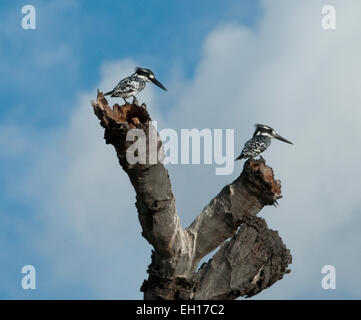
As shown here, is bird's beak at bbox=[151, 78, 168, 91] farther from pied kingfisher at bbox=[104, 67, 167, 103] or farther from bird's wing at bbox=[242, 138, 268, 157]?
bird's wing at bbox=[242, 138, 268, 157]

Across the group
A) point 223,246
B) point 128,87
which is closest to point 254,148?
point 128,87

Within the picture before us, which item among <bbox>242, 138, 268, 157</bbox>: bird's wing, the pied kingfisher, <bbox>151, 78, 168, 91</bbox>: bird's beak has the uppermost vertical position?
<bbox>151, 78, 168, 91</bbox>: bird's beak

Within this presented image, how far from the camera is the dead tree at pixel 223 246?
10518mm

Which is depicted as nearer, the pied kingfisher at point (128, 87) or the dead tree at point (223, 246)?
→ the dead tree at point (223, 246)

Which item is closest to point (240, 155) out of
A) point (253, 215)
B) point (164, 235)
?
point (253, 215)

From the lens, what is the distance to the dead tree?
10.5 metres

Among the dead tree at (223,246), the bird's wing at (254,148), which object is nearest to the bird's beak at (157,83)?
the bird's wing at (254,148)

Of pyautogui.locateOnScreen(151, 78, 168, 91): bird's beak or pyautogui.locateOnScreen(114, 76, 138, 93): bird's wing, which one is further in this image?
pyautogui.locateOnScreen(151, 78, 168, 91): bird's beak

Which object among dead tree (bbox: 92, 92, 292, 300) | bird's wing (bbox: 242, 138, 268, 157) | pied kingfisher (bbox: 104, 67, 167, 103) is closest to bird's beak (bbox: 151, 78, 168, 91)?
pied kingfisher (bbox: 104, 67, 167, 103)

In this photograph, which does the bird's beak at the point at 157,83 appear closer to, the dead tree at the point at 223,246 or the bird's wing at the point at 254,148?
the bird's wing at the point at 254,148
